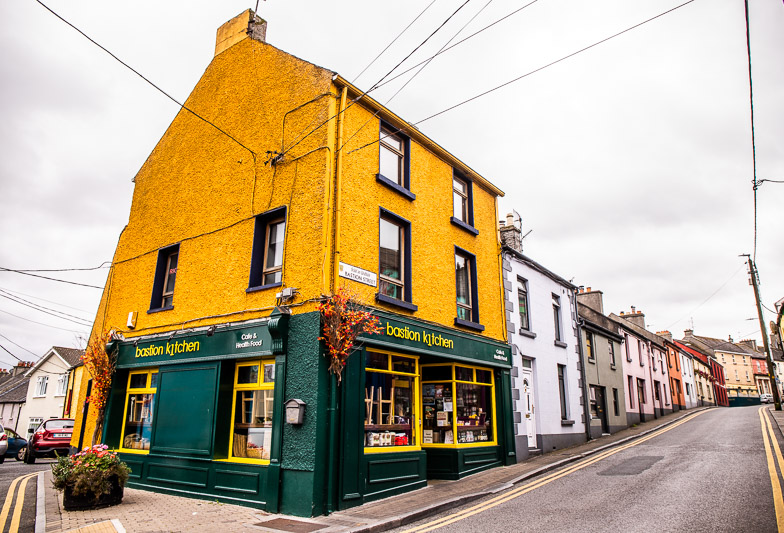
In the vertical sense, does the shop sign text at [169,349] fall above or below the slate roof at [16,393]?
above

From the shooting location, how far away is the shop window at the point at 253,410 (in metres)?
9.69

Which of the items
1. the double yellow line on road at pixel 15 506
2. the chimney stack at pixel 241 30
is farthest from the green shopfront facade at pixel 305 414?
the chimney stack at pixel 241 30

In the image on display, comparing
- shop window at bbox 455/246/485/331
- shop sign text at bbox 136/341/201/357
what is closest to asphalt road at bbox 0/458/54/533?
shop sign text at bbox 136/341/201/357

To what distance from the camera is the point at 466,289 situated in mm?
14031

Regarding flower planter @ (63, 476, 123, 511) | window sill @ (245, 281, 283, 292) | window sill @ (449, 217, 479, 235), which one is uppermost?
window sill @ (449, 217, 479, 235)

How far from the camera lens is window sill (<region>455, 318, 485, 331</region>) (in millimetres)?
12802

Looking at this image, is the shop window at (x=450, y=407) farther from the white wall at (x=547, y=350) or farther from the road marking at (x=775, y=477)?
the road marking at (x=775, y=477)

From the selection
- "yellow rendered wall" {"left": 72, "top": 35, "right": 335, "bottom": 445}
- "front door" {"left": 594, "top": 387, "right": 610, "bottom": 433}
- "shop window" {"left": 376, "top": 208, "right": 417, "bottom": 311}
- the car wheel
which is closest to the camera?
"yellow rendered wall" {"left": 72, "top": 35, "right": 335, "bottom": 445}

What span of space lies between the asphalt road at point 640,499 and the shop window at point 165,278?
9308 millimetres

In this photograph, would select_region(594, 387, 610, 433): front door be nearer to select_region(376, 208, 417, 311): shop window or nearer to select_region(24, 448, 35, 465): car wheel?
select_region(376, 208, 417, 311): shop window

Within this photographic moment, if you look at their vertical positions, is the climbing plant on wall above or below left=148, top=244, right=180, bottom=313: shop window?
below

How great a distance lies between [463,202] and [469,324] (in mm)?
3975

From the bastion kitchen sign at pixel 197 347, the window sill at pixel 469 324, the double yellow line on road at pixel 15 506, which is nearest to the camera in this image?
the double yellow line on road at pixel 15 506

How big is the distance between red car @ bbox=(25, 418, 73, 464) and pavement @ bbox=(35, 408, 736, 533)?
10814 mm
